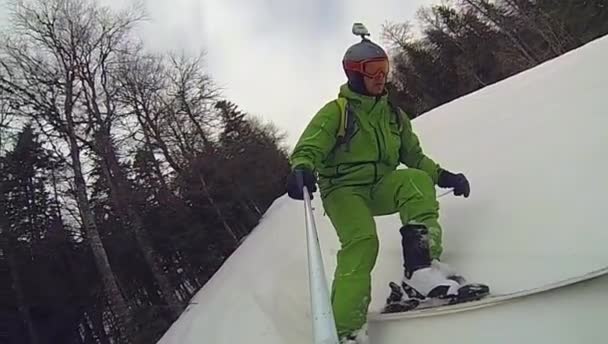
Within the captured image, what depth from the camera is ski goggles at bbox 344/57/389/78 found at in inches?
89.6

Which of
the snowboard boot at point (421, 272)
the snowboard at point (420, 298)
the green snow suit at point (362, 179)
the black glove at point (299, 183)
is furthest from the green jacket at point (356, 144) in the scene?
the snowboard at point (420, 298)

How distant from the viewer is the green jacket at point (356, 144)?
2197mm

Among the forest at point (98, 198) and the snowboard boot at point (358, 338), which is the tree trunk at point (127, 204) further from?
the snowboard boot at point (358, 338)

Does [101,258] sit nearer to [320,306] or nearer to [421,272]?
[421,272]

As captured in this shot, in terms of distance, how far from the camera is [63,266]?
421 inches

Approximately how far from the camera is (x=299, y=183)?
1938mm

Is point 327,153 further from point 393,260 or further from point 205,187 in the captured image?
point 205,187

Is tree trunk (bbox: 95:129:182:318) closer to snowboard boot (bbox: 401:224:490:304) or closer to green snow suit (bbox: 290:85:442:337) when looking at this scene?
green snow suit (bbox: 290:85:442:337)

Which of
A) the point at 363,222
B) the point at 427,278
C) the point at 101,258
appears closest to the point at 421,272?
the point at 427,278

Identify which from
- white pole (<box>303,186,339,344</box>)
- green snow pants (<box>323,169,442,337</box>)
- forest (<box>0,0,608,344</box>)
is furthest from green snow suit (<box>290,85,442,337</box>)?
forest (<box>0,0,608,344</box>)

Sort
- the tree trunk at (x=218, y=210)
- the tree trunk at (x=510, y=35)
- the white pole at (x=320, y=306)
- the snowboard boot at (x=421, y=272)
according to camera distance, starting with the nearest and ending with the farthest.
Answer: the white pole at (x=320, y=306) < the snowboard boot at (x=421, y=272) < the tree trunk at (x=218, y=210) < the tree trunk at (x=510, y=35)

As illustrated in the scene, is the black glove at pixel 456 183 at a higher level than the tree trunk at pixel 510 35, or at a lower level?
lower

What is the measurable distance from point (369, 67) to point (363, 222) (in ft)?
2.02

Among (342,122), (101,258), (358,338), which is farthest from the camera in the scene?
(101,258)
